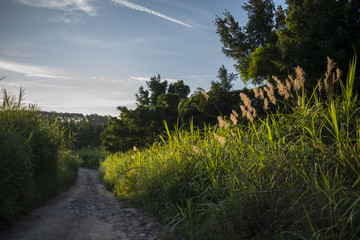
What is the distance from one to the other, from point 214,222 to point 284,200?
2.78 feet

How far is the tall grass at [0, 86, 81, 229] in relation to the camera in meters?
3.37

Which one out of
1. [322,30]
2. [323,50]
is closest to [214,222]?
[323,50]

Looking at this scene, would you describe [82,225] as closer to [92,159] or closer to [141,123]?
[141,123]

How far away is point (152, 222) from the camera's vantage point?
4328mm

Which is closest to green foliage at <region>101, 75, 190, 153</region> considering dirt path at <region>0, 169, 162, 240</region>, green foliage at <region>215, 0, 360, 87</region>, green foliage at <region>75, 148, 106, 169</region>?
green foliage at <region>215, 0, 360, 87</region>

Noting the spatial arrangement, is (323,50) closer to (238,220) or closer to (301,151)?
(301,151)

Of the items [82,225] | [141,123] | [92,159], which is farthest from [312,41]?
[92,159]

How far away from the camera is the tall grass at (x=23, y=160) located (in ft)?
11.0

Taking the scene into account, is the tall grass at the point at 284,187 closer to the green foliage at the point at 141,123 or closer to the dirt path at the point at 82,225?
the dirt path at the point at 82,225

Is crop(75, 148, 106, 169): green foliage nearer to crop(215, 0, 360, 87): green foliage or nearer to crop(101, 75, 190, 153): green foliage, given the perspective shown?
crop(101, 75, 190, 153): green foliage

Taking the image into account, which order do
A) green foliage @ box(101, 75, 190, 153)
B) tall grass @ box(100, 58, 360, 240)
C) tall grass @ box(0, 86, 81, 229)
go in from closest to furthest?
1. tall grass @ box(100, 58, 360, 240)
2. tall grass @ box(0, 86, 81, 229)
3. green foliage @ box(101, 75, 190, 153)

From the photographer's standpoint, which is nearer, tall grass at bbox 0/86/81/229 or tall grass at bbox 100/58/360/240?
tall grass at bbox 100/58/360/240

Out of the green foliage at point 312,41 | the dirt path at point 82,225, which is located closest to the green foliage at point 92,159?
the green foliage at point 312,41

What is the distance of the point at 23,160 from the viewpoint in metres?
3.81
